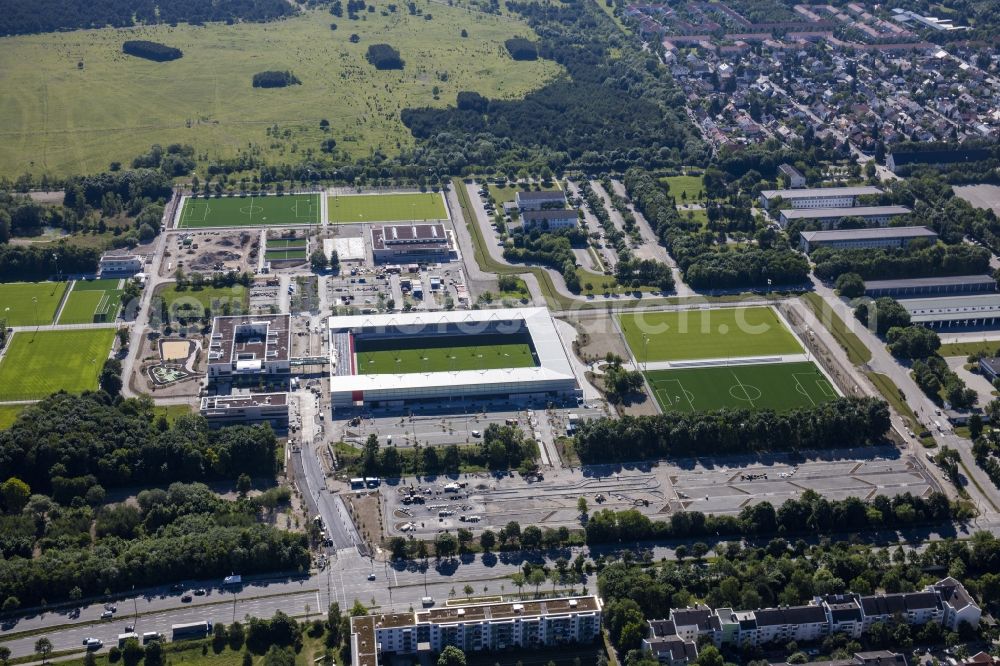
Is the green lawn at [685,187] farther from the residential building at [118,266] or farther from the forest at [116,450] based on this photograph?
the forest at [116,450]

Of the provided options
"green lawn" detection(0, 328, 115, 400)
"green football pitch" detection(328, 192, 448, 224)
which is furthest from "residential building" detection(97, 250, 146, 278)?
"green football pitch" detection(328, 192, 448, 224)

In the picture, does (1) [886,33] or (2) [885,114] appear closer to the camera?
(2) [885,114]

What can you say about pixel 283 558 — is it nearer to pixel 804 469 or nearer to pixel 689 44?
pixel 804 469

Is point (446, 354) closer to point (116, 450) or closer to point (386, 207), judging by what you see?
point (116, 450)

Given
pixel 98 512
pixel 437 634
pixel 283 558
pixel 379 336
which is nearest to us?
pixel 437 634

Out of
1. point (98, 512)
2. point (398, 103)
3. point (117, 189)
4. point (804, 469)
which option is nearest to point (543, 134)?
point (398, 103)
